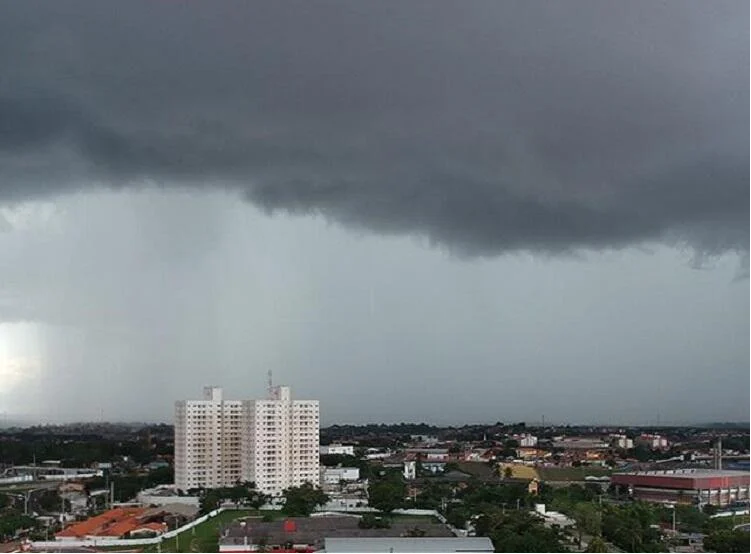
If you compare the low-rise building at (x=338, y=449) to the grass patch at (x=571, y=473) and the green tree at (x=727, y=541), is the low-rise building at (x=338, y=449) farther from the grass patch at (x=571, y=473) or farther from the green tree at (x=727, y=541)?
the green tree at (x=727, y=541)

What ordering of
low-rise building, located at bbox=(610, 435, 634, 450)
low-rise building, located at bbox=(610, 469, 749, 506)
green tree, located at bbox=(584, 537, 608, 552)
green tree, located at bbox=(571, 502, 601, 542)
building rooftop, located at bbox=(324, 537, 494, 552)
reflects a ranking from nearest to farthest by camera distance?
1. building rooftop, located at bbox=(324, 537, 494, 552)
2. green tree, located at bbox=(584, 537, 608, 552)
3. green tree, located at bbox=(571, 502, 601, 542)
4. low-rise building, located at bbox=(610, 469, 749, 506)
5. low-rise building, located at bbox=(610, 435, 634, 450)

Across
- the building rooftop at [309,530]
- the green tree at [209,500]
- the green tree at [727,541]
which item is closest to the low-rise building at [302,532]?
the building rooftop at [309,530]

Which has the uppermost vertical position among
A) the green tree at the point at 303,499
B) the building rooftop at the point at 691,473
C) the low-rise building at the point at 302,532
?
the building rooftop at the point at 691,473

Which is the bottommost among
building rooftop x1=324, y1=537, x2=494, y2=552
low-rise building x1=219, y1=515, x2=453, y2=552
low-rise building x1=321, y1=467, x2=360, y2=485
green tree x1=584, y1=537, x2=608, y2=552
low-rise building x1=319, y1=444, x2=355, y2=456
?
green tree x1=584, y1=537, x2=608, y2=552

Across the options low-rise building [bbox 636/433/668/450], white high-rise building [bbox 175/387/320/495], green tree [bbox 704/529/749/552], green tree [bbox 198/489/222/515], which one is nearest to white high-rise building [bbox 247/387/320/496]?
white high-rise building [bbox 175/387/320/495]

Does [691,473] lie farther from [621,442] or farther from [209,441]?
[209,441]

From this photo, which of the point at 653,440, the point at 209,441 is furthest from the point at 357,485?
the point at 653,440

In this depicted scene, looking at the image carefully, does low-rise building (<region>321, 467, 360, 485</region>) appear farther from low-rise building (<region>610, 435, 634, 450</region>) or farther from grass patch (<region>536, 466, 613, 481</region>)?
low-rise building (<region>610, 435, 634, 450</region>)

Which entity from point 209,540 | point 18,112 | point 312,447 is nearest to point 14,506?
point 209,540
